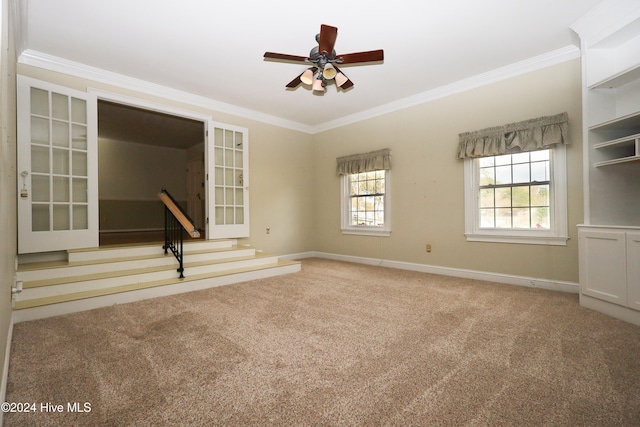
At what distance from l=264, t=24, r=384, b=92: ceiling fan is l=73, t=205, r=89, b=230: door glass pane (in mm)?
3096

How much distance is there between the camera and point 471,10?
109 inches

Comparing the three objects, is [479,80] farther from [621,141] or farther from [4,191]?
[4,191]

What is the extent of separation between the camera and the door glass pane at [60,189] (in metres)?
3.53

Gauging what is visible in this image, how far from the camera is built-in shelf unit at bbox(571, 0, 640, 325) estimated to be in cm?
266

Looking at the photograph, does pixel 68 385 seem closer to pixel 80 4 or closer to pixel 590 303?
pixel 80 4

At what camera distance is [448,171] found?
4.40 m

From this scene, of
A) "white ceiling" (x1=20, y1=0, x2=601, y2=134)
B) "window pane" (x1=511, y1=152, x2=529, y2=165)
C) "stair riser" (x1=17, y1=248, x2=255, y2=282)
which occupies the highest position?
"white ceiling" (x1=20, y1=0, x2=601, y2=134)

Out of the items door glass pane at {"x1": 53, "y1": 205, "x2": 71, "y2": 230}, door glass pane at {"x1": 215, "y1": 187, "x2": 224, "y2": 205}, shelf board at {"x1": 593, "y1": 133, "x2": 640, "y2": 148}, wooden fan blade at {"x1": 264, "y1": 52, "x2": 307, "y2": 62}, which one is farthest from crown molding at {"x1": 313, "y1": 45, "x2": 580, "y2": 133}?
door glass pane at {"x1": 53, "y1": 205, "x2": 71, "y2": 230}

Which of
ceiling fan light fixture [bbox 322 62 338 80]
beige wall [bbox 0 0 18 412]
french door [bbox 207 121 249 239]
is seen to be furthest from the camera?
french door [bbox 207 121 249 239]

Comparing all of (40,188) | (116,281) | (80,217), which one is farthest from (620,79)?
(40,188)

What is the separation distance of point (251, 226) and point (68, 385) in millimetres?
3904

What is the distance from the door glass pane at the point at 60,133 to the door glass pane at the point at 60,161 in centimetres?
9

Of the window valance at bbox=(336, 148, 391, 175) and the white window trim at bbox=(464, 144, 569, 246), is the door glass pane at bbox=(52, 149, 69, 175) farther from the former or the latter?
the white window trim at bbox=(464, 144, 569, 246)

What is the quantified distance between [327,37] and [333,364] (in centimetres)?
255
